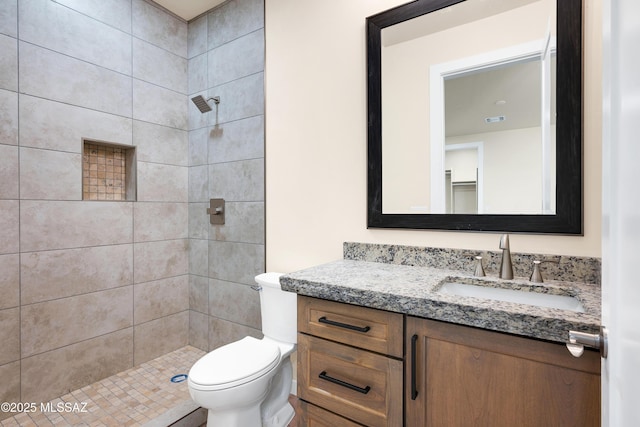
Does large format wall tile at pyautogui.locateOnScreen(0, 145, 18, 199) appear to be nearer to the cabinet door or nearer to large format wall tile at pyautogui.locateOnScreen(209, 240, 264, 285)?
large format wall tile at pyautogui.locateOnScreen(209, 240, 264, 285)

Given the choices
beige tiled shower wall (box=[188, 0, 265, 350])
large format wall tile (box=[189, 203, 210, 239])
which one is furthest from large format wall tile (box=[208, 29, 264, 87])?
large format wall tile (box=[189, 203, 210, 239])

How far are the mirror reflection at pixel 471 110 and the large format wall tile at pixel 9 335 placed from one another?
Answer: 2169 millimetres

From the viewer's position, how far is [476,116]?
4.66ft

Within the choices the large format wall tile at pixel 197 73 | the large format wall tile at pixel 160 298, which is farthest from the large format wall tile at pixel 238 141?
the large format wall tile at pixel 160 298

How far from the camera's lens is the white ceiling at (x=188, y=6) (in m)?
2.34

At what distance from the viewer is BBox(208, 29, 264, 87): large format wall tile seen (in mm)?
2162

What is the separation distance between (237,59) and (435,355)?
2250mm

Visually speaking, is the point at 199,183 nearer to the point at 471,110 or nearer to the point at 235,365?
the point at 235,365

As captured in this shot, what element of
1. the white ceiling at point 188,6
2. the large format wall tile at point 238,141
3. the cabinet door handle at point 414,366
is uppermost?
the white ceiling at point 188,6

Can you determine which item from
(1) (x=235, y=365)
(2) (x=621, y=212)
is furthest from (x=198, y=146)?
(2) (x=621, y=212)

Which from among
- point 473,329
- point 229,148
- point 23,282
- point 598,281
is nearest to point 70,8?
point 229,148

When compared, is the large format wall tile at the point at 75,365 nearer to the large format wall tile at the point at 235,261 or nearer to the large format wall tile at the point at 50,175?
the large format wall tile at the point at 235,261

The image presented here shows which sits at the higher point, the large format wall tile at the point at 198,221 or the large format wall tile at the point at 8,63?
the large format wall tile at the point at 8,63

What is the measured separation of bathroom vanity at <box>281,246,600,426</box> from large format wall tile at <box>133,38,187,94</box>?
2067mm
